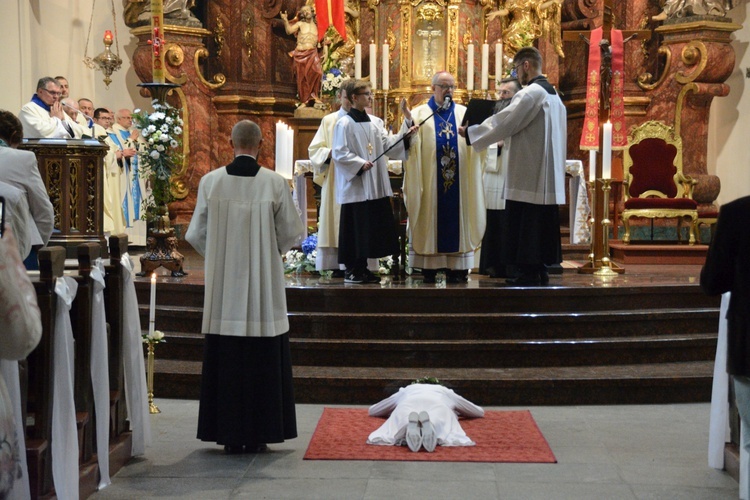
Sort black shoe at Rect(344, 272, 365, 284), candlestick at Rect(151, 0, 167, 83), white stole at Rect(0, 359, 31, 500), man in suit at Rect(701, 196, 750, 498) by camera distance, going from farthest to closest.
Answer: candlestick at Rect(151, 0, 167, 83)
black shoe at Rect(344, 272, 365, 284)
man in suit at Rect(701, 196, 750, 498)
white stole at Rect(0, 359, 31, 500)

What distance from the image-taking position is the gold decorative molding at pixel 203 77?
13.2 m

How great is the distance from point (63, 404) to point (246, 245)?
1362 millimetres

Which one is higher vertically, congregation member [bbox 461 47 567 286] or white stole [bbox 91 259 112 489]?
congregation member [bbox 461 47 567 286]

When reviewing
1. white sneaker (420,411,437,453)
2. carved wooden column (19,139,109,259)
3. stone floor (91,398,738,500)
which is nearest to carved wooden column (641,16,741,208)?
carved wooden column (19,139,109,259)

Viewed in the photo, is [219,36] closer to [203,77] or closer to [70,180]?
[203,77]

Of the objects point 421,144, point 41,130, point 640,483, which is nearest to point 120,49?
point 41,130

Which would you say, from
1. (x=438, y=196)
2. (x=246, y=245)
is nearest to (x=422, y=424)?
(x=246, y=245)

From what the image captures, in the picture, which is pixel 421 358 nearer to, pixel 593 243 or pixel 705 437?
pixel 705 437

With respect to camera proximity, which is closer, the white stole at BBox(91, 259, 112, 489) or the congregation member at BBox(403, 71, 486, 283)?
the white stole at BBox(91, 259, 112, 489)

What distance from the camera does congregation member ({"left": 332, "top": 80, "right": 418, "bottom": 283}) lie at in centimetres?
801

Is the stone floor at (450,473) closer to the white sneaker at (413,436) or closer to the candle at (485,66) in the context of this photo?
the white sneaker at (413,436)

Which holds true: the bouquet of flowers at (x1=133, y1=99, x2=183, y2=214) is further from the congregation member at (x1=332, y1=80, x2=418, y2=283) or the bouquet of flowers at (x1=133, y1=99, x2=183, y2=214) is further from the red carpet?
the red carpet

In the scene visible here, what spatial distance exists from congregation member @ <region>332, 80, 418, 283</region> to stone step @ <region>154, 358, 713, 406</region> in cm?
140

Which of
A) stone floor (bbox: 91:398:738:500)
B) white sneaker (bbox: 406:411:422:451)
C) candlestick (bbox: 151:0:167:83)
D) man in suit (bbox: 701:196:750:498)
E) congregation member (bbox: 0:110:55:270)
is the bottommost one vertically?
stone floor (bbox: 91:398:738:500)
